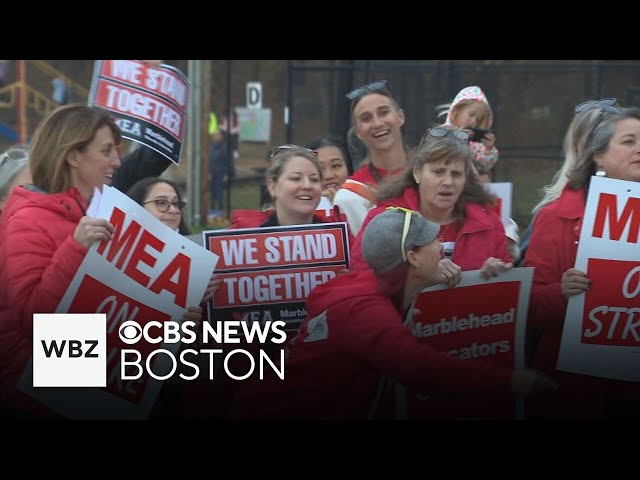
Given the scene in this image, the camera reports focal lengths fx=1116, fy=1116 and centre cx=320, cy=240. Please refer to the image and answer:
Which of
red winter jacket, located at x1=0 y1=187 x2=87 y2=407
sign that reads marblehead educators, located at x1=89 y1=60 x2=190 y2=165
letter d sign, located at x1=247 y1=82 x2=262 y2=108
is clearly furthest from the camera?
letter d sign, located at x1=247 y1=82 x2=262 y2=108

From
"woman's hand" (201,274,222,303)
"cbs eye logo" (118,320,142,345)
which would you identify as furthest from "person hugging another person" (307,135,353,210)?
"cbs eye logo" (118,320,142,345)

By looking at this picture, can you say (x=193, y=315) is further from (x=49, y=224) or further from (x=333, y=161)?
(x=333, y=161)

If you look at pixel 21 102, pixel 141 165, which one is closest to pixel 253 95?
pixel 21 102

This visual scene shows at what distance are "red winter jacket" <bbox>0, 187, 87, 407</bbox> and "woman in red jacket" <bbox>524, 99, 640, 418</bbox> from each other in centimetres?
164

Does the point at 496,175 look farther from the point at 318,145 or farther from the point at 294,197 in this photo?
the point at 294,197

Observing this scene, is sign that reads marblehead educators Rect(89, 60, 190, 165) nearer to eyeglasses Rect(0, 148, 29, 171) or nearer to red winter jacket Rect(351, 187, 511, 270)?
eyeglasses Rect(0, 148, 29, 171)

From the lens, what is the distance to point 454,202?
404 centimetres

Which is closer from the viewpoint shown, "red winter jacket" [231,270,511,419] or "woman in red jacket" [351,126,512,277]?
"red winter jacket" [231,270,511,419]

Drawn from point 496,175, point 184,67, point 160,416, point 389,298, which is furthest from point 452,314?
point 184,67

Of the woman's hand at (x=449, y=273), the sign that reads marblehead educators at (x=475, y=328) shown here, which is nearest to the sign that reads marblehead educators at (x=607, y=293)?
the sign that reads marblehead educators at (x=475, y=328)

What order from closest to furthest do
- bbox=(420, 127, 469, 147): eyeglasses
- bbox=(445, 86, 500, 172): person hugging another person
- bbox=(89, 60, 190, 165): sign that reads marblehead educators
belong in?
bbox=(420, 127, 469, 147): eyeglasses < bbox=(89, 60, 190, 165): sign that reads marblehead educators < bbox=(445, 86, 500, 172): person hugging another person

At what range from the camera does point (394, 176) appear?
422 centimetres

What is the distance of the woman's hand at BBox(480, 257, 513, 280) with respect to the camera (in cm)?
398
